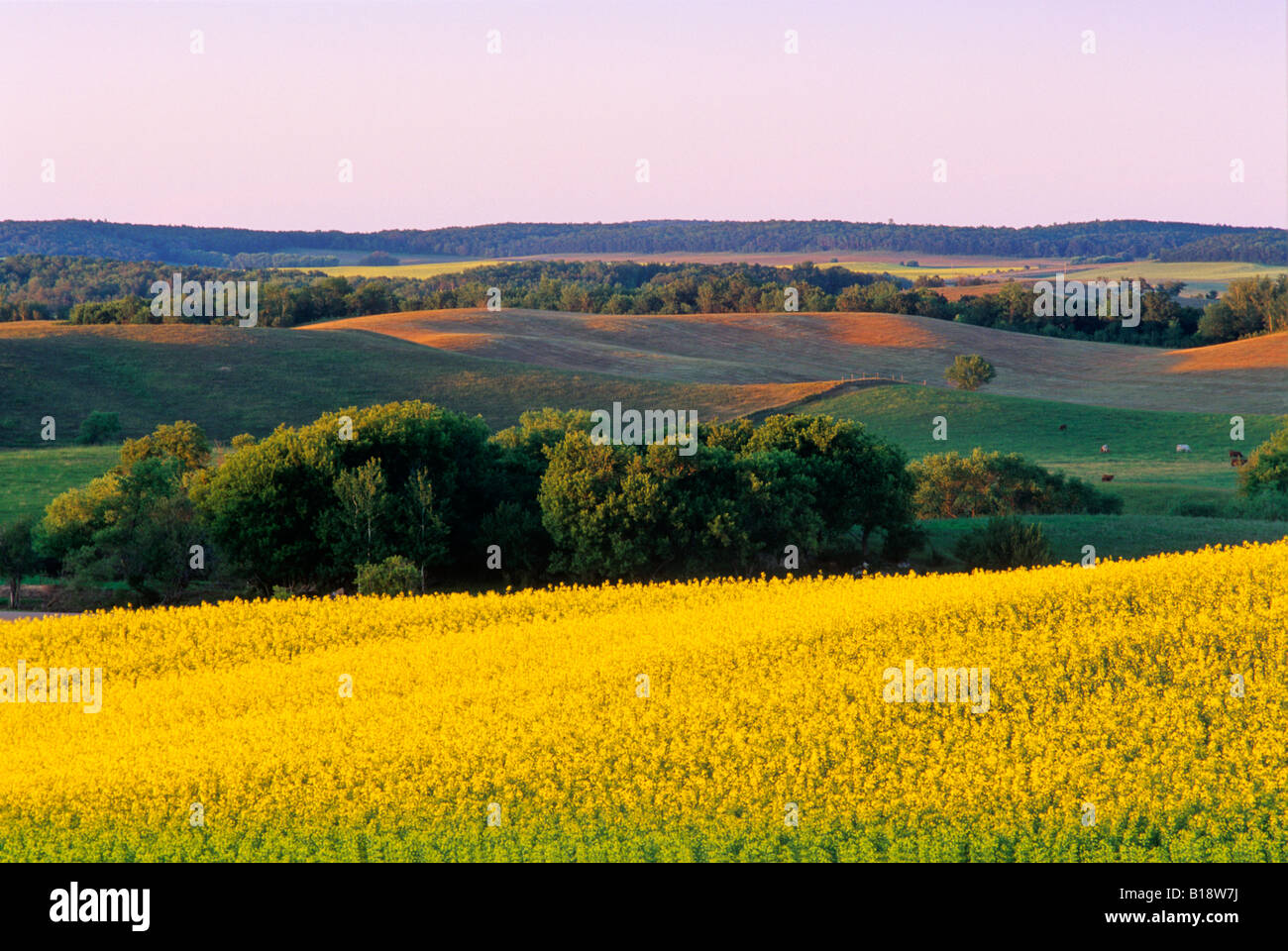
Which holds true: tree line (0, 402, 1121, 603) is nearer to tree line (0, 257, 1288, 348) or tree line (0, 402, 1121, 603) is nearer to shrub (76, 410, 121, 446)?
shrub (76, 410, 121, 446)

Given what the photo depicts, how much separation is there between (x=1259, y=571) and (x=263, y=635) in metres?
22.0

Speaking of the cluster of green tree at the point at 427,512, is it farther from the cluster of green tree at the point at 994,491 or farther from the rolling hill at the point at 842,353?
the rolling hill at the point at 842,353

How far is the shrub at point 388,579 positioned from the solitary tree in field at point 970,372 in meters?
79.5

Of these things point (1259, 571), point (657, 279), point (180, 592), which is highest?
point (657, 279)

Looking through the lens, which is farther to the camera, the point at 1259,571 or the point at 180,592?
the point at 180,592

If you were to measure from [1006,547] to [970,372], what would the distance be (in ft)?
218

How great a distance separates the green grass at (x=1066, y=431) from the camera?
257 feet

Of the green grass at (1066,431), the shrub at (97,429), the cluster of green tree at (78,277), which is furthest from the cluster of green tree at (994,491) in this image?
the cluster of green tree at (78,277)

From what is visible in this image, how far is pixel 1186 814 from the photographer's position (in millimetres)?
16656

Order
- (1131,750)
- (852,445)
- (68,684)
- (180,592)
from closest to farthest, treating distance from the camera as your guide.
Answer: (1131,750) → (68,684) → (180,592) → (852,445)

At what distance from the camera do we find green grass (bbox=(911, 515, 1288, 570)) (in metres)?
48.8
